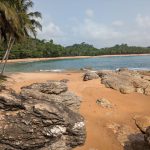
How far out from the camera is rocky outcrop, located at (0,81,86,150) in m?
11.0

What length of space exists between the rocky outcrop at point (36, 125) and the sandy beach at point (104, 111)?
89cm

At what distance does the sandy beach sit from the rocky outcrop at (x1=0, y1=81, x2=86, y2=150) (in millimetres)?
893

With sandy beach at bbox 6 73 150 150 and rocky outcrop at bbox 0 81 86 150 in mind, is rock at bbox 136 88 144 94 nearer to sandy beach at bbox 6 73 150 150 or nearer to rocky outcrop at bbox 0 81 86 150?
sandy beach at bbox 6 73 150 150

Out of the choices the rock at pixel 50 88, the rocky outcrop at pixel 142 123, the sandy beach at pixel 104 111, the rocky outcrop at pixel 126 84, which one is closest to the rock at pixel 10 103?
the sandy beach at pixel 104 111

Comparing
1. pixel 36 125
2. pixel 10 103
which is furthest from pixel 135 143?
pixel 10 103

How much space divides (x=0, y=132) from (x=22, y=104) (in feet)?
4.42

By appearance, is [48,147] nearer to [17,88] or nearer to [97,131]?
[97,131]

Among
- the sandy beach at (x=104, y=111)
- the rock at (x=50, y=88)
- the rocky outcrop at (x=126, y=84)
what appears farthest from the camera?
the rocky outcrop at (x=126, y=84)

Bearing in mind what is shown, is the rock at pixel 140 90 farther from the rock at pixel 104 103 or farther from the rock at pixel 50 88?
the rock at pixel 50 88

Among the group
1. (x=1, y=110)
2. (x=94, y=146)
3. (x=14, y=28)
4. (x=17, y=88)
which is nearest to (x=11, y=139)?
(x=1, y=110)

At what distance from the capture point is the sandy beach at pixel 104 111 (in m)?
13.0

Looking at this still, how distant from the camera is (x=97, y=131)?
13750 millimetres

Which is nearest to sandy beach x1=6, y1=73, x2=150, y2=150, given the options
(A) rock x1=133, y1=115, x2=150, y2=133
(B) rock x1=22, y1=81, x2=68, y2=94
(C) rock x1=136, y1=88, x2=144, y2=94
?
(A) rock x1=133, y1=115, x2=150, y2=133

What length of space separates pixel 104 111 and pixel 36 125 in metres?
5.50
